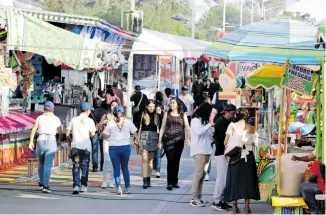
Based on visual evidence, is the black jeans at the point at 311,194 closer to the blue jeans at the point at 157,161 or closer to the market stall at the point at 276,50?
the market stall at the point at 276,50

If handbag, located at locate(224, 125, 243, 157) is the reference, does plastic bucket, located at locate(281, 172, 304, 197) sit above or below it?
below

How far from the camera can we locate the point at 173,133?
1485 cm

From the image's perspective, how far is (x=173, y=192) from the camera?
1477 centimetres

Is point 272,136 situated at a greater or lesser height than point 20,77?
lesser

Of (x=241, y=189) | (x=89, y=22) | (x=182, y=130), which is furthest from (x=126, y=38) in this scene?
(x=241, y=189)

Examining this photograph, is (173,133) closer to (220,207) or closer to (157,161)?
(157,161)

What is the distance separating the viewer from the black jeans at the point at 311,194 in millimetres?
10727

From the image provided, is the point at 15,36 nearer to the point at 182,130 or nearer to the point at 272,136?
the point at 182,130

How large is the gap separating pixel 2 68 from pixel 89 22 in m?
2.85

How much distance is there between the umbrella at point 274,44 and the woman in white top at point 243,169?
1073 millimetres

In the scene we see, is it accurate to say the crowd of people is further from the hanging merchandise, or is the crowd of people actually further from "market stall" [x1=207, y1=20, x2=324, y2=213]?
the hanging merchandise

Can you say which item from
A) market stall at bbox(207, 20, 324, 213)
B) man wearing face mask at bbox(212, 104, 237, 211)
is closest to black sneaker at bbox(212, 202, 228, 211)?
man wearing face mask at bbox(212, 104, 237, 211)

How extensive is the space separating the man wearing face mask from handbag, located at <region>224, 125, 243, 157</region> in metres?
0.59

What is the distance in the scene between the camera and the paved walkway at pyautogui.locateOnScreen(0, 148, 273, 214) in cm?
1254
